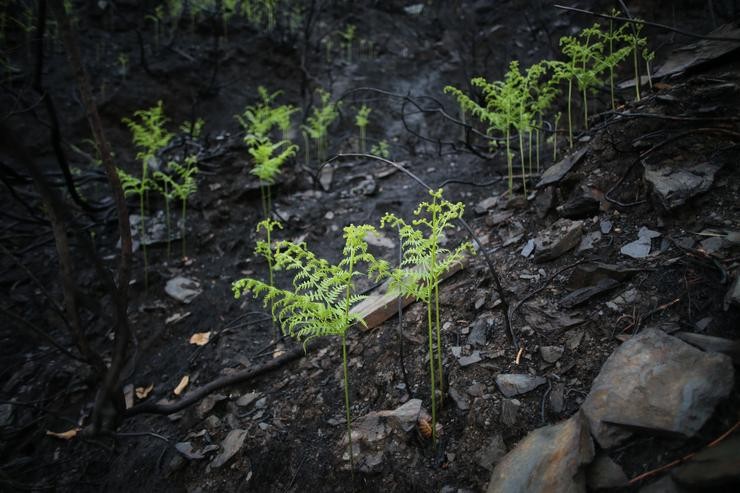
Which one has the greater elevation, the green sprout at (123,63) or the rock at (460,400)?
the green sprout at (123,63)

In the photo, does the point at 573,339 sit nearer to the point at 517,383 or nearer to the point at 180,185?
the point at 517,383

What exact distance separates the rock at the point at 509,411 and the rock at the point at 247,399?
1.93m

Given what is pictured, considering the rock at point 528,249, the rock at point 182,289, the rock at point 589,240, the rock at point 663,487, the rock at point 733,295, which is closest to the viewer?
the rock at point 663,487

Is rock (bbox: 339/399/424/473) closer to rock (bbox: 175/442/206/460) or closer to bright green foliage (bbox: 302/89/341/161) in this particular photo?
rock (bbox: 175/442/206/460)

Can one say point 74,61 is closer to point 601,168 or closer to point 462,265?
point 462,265

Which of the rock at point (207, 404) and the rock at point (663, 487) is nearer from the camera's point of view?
the rock at point (663, 487)

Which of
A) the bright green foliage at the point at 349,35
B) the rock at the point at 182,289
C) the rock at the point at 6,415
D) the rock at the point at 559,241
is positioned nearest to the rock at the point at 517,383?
the rock at the point at 559,241

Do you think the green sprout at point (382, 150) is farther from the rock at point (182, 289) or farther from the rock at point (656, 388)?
the rock at point (656, 388)

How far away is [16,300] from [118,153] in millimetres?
3372

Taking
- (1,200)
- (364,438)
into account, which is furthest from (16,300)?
(364,438)

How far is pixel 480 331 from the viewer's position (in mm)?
2545

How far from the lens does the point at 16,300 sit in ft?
14.7

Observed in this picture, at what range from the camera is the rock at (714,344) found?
5.07 ft

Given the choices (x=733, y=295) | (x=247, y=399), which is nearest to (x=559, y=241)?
(x=733, y=295)
